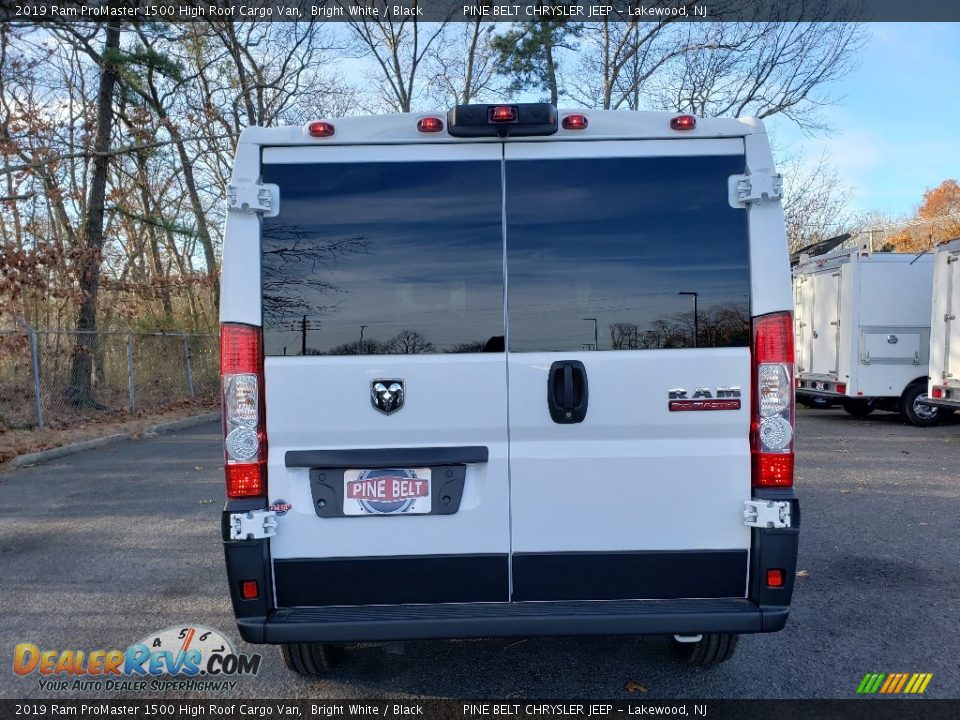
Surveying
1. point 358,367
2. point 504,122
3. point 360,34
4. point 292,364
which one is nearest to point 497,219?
point 504,122

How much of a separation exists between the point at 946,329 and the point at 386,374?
37.3 feet

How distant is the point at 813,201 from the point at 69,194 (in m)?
29.8

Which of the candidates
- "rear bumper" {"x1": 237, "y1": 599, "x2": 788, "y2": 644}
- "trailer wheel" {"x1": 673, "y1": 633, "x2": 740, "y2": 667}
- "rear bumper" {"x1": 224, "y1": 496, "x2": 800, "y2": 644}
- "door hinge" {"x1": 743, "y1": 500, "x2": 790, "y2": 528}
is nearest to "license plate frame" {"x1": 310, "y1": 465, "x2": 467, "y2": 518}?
"rear bumper" {"x1": 224, "y1": 496, "x2": 800, "y2": 644}

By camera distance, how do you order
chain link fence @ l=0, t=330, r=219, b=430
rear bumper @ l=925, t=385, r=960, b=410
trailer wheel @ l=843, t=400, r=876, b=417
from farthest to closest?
1. trailer wheel @ l=843, t=400, r=876, b=417
2. chain link fence @ l=0, t=330, r=219, b=430
3. rear bumper @ l=925, t=385, r=960, b=410

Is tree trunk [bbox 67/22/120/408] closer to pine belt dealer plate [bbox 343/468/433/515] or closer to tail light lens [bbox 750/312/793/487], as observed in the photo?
pine belt dealer plate [bbox 343/468/433/515]

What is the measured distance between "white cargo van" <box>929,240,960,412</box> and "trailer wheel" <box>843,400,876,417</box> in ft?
9.34

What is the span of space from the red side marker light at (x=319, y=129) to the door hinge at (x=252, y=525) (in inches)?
60.5

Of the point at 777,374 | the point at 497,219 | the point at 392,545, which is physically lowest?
the point at 392,545

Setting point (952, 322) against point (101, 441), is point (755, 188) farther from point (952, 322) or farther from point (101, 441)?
point (101, 441)

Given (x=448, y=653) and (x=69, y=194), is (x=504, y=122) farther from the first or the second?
(x=69, y=194)

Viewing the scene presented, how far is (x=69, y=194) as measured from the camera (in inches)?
684

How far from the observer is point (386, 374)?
9.71 ft

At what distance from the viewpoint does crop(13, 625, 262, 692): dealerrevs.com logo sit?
3684mm

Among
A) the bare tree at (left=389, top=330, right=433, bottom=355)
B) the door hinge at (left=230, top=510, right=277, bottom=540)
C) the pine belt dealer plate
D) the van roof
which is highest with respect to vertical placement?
the van roof
